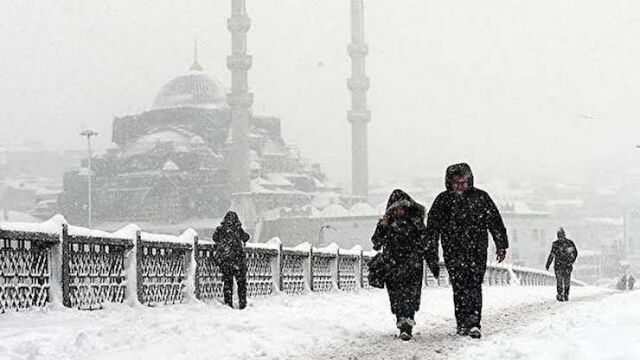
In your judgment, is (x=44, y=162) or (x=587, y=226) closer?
(x=587, y=226)

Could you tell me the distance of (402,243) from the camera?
8.02 m

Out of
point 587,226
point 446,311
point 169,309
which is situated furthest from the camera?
point 587,226

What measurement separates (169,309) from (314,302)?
3.04 metres

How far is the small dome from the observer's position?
9981cm

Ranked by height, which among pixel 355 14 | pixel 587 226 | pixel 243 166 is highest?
pixel 355 14

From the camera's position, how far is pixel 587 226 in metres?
123

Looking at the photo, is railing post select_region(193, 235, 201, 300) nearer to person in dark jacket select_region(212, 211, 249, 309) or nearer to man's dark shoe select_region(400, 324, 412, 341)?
person in dark jacket select_region(212, 211, 249, 309)

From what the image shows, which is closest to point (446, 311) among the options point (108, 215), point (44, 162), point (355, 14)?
point (108, 215)

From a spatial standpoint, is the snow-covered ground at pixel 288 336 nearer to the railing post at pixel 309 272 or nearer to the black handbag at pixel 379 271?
the black handbag at pixel 379 271

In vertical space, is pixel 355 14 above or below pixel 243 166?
above

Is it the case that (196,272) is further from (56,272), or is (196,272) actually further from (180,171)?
(180,171)

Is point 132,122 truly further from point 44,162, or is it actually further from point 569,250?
point 569,250

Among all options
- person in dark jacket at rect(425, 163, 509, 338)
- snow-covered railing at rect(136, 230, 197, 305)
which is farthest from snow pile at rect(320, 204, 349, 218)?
person in dark jacket at rect(425, 163, 509, 338)

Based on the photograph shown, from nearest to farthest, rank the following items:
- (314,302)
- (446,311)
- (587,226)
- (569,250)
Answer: (446,311) → (314,302) → (569,250) → (587,226)
